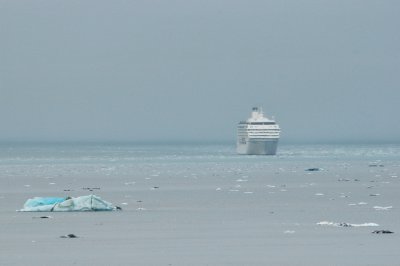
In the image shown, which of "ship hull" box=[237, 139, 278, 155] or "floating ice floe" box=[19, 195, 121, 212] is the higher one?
"ship hull" box=[237, 139, 278, 155]

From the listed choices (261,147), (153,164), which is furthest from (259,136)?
(153,164)

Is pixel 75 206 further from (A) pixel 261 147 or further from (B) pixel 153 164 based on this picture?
(A) pixel 261 147

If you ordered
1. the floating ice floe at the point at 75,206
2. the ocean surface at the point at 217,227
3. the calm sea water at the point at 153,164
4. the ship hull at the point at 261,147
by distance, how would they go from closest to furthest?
the ocean surface at the point at 217,227
the floating ice floe at the point at 75,206
the calm sea water at the point at 153,164
the ship hull at the point at 261,147

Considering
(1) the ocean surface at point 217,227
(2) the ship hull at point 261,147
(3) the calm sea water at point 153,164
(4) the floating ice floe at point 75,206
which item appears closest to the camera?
(1) the ocean surface at point 217,227

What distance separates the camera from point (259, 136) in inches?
5659

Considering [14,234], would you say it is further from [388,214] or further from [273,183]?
[273,183]

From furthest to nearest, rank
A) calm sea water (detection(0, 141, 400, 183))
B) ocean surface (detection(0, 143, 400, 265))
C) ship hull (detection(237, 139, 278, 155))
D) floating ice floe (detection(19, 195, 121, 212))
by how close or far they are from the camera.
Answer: ship hull (detection(237, 139, 278, 155)), calm sea water (detection(0, 141, 400, 183)), floating ice floe (detection(19, 195, 121, 212)), ocean surface (detection(0, 143, 400, 265))

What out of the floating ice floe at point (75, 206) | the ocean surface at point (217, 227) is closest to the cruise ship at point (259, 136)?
the ocean surface at point (217, 227)

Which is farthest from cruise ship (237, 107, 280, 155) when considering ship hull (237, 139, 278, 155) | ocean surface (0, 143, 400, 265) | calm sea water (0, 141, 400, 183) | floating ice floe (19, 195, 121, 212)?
floating ice floe (19, 195, 121, 212)

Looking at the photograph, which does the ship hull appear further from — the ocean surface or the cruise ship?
the ocean surface

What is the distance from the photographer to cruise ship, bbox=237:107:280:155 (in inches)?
5652

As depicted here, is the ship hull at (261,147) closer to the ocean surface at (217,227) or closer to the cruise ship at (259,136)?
the cruise ship at (259,136)

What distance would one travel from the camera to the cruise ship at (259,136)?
144 m

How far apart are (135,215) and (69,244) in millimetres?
8730
